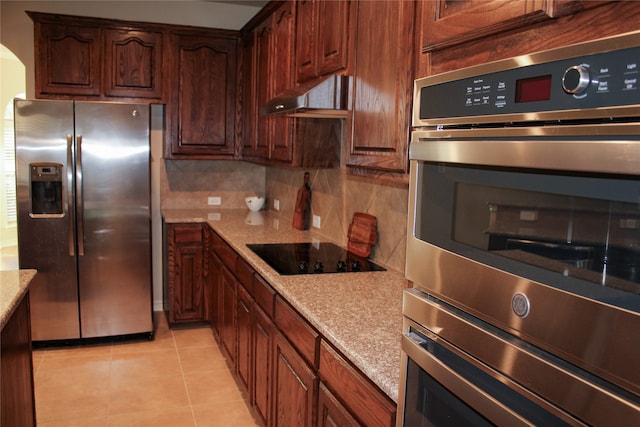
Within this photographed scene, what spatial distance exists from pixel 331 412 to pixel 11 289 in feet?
4.18

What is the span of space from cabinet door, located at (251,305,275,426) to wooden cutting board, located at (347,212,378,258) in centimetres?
63

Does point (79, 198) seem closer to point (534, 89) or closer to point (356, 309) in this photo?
point (356, 309)

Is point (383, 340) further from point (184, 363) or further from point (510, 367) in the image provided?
point (184, 363)

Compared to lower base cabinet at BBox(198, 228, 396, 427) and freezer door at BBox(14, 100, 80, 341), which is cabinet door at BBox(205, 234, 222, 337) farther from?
freezer door at BBox(14, 100, 80, 341)

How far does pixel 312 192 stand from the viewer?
12.4ft

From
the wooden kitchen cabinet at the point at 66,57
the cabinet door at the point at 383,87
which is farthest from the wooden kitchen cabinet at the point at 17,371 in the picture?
the wooden kitchen cabinet at the point at 66,57

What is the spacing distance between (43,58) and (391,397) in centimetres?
394

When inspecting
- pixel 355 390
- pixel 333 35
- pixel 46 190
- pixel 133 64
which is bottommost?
pixel 355 390

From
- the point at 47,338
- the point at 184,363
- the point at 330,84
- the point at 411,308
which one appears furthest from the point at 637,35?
the point at 47,338

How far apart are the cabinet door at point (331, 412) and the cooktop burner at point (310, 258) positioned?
0.72m

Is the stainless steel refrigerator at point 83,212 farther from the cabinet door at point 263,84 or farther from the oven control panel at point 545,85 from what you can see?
the oven control panel at point 545,85

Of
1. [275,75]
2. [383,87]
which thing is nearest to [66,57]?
[275,75]

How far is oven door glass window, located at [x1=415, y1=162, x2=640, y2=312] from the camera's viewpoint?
625 millimetres

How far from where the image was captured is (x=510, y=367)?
0.78 m
